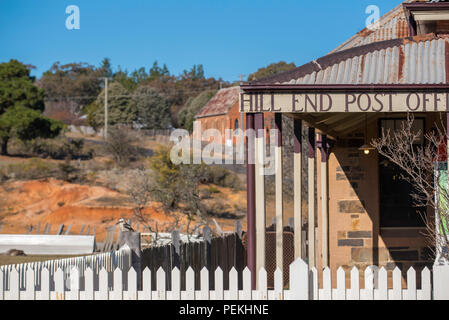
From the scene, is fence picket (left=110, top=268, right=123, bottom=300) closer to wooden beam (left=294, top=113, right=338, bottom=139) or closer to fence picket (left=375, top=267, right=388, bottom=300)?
fence picket (left=375, top=267, right=388, bottom=300)

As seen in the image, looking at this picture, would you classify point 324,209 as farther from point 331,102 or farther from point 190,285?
point 190,285

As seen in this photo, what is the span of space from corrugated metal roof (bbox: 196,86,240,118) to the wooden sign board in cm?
4648

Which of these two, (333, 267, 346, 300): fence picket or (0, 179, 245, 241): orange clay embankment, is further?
(0, 179, 245, 241): orange clay embankment

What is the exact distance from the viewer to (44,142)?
158 ft

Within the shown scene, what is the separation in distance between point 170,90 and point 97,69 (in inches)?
521

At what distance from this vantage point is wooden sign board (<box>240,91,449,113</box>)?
795 cm

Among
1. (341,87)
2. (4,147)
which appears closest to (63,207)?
(4,147)

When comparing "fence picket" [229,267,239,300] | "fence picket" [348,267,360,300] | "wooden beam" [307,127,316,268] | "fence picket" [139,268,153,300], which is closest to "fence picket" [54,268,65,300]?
"fence picket" [139,268,153,300]

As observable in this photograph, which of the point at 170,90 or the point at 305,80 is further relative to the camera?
the point at 170,90

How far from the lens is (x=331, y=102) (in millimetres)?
7988

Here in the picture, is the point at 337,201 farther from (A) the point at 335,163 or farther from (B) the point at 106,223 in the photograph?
(B) the point at 106,223

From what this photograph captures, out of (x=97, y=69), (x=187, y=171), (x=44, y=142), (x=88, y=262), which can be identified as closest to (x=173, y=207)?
(x=187, y=171)

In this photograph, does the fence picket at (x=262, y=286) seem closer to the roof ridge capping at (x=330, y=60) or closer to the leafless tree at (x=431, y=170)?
the leafless tree at (x=431, y=170)

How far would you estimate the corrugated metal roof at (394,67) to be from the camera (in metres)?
8.22
